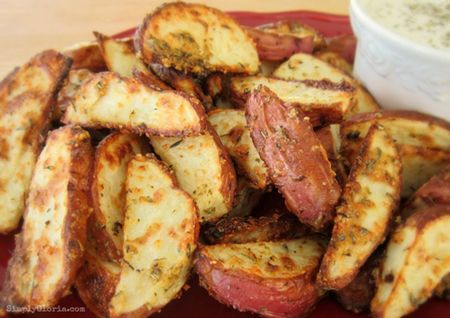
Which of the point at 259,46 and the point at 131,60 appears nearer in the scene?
the point at 131,60

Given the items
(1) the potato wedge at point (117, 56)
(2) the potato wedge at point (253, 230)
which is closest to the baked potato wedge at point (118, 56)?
(1) the potato wedge at point (117, 56)

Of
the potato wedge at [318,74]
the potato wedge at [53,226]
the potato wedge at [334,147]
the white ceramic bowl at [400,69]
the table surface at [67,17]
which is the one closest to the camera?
the potato wedge at [53,226]

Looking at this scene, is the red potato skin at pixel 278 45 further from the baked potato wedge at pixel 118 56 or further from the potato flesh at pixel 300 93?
the baked potato wedge at pixel 118 56

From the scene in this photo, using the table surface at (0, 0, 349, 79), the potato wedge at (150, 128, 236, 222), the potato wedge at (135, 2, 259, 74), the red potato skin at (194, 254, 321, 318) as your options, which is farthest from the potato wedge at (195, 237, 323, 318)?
the table surface at (0, 0, 349, 79)

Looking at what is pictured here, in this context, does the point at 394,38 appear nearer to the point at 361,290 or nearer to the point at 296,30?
the point at 296,30

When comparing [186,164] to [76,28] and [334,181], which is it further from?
A: [76,28]

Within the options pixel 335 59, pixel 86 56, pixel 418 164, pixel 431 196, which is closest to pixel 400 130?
pixel 418 164

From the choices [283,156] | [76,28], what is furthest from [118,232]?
[76,28]
